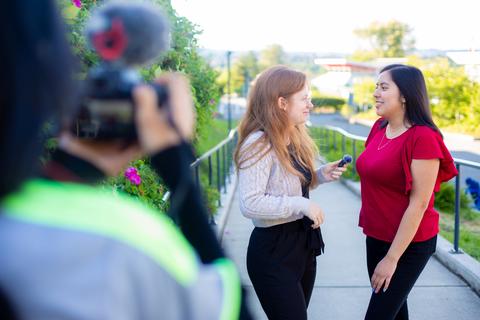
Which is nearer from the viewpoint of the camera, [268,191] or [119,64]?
[119,64]

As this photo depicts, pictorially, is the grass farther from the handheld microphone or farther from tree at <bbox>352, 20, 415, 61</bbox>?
tree at <bbox>352, 20, 415, 61</bbox>

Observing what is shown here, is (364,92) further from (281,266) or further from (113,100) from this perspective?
(113,100)

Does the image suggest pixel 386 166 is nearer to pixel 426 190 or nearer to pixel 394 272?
pixel 426 190

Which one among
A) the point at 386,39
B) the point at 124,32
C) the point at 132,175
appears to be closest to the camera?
the point at 124,32

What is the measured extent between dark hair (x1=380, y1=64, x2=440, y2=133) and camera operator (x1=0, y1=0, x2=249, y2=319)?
207 cm

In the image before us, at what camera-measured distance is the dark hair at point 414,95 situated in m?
2.72

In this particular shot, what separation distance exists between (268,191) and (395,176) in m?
0.63

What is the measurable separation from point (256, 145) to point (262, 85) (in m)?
0.32

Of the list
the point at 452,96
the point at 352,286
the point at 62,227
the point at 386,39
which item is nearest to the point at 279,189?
the point at 62,227

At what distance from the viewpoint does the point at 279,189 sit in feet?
8.36

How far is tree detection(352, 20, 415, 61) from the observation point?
6713 centimetres

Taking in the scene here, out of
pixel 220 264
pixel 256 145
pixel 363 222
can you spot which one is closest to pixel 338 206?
pixel 363 222

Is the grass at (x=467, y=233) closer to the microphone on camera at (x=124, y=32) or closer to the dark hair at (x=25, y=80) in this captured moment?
the microphone on camera at (x=124, y=32)

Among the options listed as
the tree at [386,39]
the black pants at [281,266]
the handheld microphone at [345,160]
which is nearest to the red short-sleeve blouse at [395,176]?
the handheld microphone at [345,160]
